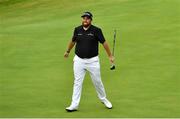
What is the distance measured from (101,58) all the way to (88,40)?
5.36 metres

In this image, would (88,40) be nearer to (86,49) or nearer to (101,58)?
(86,49)

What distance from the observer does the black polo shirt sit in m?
11.9

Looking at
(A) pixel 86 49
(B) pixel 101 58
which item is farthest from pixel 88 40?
(B) pixel 101 58

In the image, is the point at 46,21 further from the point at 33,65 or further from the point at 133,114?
the point at 133,114

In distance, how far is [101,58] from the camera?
17297 mm

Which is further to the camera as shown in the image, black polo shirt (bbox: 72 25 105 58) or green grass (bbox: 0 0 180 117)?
green grass (bbox: 0 0 180 117)

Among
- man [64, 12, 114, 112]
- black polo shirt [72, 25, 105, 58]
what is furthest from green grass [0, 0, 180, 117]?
black polo shirt [72, 25, 105, 58]

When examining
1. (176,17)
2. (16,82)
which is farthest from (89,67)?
(176,17)

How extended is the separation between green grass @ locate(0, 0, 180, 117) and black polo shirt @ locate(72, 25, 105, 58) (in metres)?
1.25

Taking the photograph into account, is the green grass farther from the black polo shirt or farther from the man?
the black polo shirt

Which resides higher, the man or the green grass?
the man

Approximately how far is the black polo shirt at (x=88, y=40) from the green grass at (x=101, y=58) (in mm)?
1252

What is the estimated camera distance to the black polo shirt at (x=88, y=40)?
11914 mm

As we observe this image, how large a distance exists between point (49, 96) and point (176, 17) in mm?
8920
